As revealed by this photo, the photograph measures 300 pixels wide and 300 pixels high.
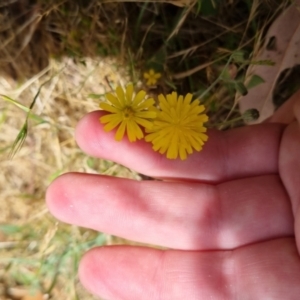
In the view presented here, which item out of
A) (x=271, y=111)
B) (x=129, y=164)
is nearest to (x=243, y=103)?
(x=271, y=111)

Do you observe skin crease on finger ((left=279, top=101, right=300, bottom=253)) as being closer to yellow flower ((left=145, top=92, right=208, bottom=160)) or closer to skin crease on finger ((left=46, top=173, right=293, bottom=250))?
skin crease on finger ((left=46, top=173, right=293, bottom=250))

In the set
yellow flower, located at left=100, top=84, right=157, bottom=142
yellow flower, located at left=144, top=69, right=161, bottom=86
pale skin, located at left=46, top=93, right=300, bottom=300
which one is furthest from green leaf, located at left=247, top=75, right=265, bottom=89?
yellow flower, located at left=100, top=84, right=157, bottom=142

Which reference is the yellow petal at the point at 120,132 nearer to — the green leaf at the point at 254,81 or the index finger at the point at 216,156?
the index finger at the point at 216,156

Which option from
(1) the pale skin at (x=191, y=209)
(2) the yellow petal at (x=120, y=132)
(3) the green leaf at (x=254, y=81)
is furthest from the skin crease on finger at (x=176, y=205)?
(3) the green leaf at (x=254, y=81)

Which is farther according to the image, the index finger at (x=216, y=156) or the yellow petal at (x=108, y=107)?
the index finger at (x=216, y=156)

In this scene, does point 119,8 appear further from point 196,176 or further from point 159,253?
point 159,253

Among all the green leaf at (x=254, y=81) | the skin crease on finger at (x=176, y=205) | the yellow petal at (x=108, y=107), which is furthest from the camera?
the green leaf at (x=254, y=81)

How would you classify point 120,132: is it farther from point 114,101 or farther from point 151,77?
point 151,77
